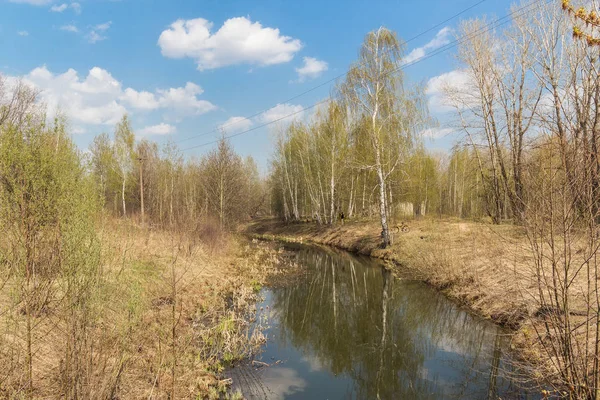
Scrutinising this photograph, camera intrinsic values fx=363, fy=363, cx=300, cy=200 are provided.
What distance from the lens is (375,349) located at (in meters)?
8.29

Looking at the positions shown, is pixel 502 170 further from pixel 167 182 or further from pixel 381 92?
pixel 167 182

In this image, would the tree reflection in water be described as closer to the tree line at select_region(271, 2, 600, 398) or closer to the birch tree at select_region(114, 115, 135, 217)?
the tree line at select_region(271, 2, 600, 398)

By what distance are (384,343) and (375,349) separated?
0.45m

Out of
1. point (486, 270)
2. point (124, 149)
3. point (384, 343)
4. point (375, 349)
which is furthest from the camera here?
point (124, 149)

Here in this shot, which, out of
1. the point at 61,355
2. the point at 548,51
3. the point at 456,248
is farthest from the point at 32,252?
the point at 548,51

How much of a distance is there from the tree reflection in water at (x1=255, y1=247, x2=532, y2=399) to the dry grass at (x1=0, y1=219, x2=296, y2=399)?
3.99 feet

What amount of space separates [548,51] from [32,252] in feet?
65.2

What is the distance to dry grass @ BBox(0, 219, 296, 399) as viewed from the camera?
4792mm

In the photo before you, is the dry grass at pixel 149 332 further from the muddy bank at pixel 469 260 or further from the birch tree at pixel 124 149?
the birch tree at pixel 124 149

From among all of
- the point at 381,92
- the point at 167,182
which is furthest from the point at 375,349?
Answer: the point at 167,182

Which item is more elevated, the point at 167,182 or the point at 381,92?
the point at 381,92

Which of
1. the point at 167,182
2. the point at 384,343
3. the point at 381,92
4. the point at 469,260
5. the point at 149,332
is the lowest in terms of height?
the point at 384,343

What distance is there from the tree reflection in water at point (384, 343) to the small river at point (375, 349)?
19 millimetres

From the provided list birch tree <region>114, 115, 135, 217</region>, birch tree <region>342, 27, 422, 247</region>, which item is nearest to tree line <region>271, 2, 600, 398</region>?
birch tree <region>342, 27, 422, 247</region>
